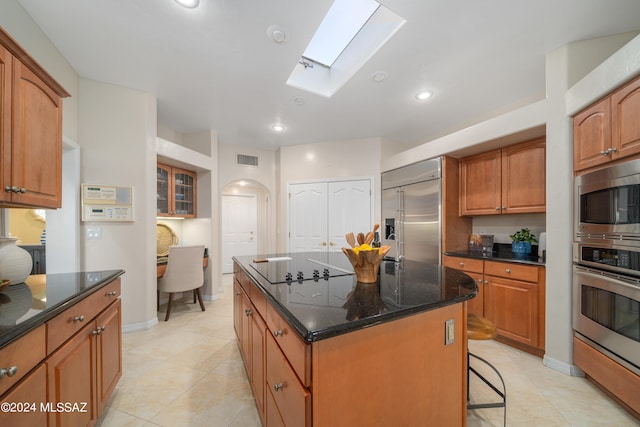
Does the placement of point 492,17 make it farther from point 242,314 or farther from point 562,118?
point 242,314

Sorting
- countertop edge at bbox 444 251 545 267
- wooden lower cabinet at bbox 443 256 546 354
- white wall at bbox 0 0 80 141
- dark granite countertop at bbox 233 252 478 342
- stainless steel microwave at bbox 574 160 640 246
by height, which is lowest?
wooden lower cabinet at bbox 443 256 546 354

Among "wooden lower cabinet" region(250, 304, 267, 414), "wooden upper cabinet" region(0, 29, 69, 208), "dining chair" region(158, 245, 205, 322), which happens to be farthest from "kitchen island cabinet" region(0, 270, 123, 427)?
"dining chair" region(158, 245, 205, 322)

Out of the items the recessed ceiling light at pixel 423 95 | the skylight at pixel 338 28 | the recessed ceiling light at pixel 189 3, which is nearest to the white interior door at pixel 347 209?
the recessed ceiling light at pixel 423 95

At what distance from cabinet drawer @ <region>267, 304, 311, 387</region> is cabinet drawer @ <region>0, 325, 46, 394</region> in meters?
0.86

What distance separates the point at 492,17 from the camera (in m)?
1.79

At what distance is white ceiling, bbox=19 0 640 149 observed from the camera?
174cm

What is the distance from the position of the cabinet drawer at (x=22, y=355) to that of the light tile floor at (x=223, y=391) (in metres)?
0.98

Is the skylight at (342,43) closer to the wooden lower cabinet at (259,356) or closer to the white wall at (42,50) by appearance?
the white wall at (42,50)

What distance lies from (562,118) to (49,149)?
3.62 m

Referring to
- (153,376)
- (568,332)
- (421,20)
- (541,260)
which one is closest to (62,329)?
(153,376)

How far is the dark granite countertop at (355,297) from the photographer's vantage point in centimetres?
85

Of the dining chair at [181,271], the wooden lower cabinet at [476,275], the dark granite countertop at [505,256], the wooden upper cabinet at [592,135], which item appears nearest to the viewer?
the wooden upper cabinet at [592,135]

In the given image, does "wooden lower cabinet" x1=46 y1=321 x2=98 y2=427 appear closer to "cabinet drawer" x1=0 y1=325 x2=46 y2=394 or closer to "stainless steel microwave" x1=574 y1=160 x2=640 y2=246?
"cabinet drawer" x1=0 y1=325 x2=46 y2=394

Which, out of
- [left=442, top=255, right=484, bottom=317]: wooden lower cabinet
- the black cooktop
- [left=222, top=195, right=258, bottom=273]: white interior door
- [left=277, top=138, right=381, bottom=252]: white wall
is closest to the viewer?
the black cooktop
